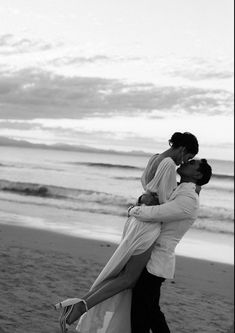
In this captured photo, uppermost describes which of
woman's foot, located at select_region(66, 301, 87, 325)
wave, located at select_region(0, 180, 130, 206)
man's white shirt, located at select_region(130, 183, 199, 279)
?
man's white shirt, located at select_region(130, 183, 199, 279)

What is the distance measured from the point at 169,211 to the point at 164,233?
0.58ft

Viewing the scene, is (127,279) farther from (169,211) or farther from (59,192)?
(59,192)

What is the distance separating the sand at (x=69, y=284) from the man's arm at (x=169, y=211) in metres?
1.88

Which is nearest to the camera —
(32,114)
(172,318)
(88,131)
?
(172,318)

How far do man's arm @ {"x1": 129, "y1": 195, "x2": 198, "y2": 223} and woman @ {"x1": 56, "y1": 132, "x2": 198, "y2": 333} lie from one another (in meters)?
Answer: 0.07

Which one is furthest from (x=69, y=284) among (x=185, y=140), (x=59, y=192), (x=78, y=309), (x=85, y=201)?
(x=59, y=192)

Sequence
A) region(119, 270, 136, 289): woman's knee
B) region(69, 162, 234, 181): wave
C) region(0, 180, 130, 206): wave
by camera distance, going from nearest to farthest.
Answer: region(119, 270, 136, 289): woman's knee → region(0, 180, 130, 206): wave → region(69, 162, 234, 181): wave

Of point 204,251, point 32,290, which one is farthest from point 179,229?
point 204,251

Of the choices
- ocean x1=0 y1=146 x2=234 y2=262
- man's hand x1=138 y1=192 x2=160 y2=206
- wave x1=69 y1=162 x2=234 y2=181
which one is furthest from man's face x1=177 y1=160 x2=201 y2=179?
wave x1=69 y1=162 x2=234 y2=181

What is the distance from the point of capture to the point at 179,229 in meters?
3.54

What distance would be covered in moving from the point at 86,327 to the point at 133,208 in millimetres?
871

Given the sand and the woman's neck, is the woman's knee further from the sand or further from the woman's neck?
the sand

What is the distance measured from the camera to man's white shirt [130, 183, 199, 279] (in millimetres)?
3430

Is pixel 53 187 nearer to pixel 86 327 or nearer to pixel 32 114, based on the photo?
pixel 32 114
